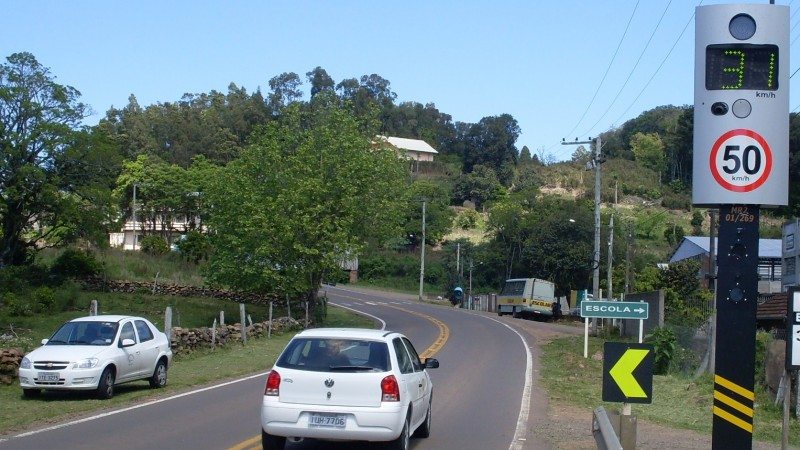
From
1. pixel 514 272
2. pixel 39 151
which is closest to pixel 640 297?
pixel 39 151

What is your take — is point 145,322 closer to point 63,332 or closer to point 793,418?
point 63,332

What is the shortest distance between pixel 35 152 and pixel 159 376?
38.4 m

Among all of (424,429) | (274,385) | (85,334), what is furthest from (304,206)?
(274,385)

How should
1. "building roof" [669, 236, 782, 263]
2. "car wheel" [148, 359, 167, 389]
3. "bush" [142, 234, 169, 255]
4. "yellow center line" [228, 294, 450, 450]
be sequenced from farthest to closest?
"bush" [142, 234, 169, 255] < "building roof" [669, 236, 782, 263] < "car wheel" [148, 359, 167, 389] < "yellow center line" [228, 294, 450, 450]

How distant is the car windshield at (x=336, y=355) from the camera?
11.6m

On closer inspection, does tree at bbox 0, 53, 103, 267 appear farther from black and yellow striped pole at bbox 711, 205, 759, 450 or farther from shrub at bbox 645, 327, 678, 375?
black and yellow striped pole at bbox 711, 205, 759, 450

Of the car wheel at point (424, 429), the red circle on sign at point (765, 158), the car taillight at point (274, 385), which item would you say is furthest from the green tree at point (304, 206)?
the red circle on sign at point (765, 158)

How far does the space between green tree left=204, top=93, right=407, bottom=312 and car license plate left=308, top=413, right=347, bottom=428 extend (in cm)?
3266

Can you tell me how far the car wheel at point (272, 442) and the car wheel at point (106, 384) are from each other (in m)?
6.79

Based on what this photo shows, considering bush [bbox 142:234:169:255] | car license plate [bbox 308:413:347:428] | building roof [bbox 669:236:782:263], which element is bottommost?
car license plate [bbox 308:413:347:428]

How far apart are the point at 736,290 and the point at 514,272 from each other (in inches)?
2872

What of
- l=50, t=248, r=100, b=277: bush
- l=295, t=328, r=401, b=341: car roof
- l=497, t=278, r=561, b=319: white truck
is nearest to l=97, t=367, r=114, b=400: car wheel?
l=295, t=328, r=401, b=341: car roof

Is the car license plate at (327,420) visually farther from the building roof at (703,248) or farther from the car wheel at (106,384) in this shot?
the building roof at (703,248)

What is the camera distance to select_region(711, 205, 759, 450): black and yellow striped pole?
27.5ft
